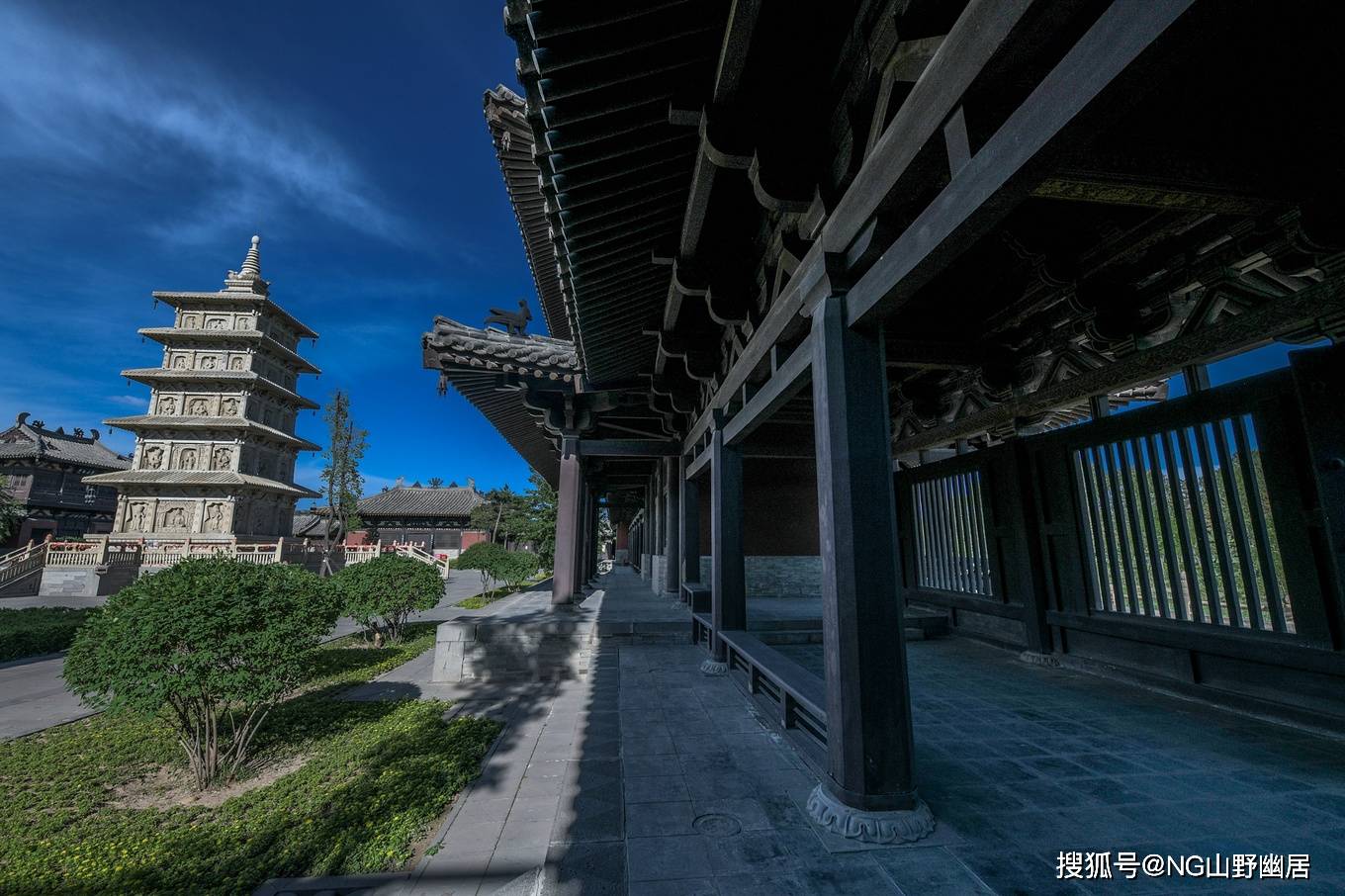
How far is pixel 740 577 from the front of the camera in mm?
Answer: 5676

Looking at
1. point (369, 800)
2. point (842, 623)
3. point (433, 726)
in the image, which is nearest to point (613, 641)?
point (433, 726)

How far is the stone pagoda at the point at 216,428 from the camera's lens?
2727 centimetres

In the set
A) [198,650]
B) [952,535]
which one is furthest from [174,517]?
[952,535]

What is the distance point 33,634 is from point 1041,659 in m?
15.0

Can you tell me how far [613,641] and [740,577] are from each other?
2.74 meters

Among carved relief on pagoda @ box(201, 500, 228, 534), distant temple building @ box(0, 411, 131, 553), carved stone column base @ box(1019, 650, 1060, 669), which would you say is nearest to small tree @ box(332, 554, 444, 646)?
carved stone column base @ box(1019, 650, 1060, 669)

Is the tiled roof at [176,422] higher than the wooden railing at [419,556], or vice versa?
the tiled roof at [176,422]

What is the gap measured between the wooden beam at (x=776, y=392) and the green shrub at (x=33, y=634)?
33.3 feet

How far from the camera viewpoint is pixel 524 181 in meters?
6.86

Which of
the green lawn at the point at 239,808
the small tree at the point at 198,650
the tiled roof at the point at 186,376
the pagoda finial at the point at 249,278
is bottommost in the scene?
the green lawn at the point at 239,808

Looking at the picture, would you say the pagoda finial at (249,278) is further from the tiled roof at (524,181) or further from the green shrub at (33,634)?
the tiled roof at (524,181)

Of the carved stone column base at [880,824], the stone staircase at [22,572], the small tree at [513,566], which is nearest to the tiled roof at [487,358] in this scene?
the carved stone column base at [880,824]

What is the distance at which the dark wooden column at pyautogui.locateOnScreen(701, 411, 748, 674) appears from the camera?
17.8 feet

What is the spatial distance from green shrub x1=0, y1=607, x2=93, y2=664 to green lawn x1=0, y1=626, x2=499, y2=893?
5295 millimetres
